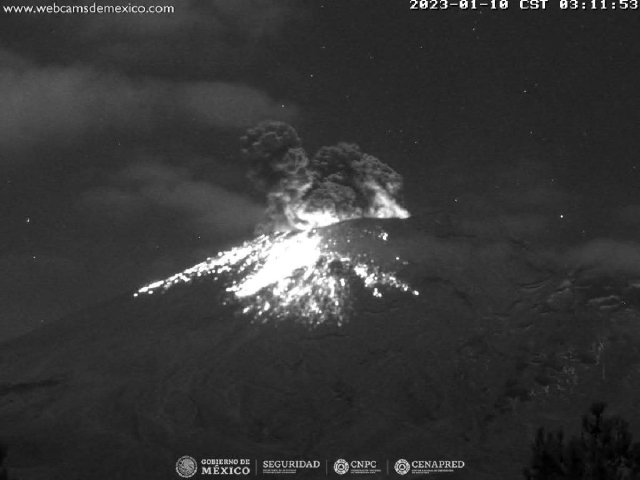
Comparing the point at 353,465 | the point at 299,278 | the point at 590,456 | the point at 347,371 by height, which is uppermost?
the point at 299,278

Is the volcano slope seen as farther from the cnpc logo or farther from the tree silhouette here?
the tree silhouette

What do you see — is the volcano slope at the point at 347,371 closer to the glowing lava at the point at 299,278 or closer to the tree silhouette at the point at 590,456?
the glowing lava at the point at 299,278

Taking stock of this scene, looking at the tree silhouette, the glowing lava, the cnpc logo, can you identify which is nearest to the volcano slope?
the glowing lava

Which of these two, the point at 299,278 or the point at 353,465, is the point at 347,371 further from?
the point at 353,465

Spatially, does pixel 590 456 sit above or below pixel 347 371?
below

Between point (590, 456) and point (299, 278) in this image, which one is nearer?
point (590, 456)

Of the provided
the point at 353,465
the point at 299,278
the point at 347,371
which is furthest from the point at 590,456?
the point at 299,278

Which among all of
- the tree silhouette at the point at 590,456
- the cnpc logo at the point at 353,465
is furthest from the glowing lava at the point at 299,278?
the tree silhouette at the point at 590,456
